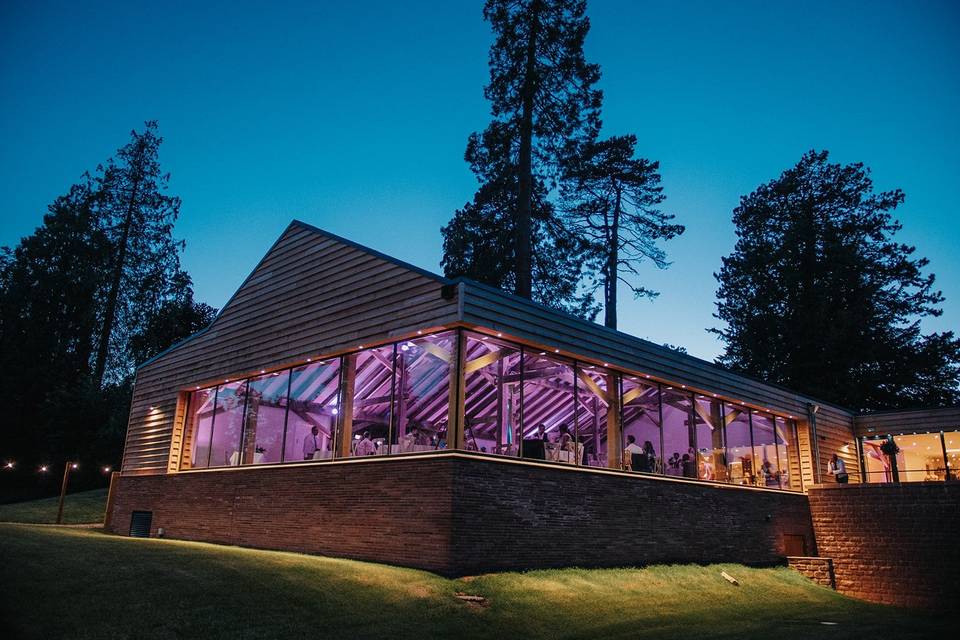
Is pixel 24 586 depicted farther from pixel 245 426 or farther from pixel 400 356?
pixel 245 426

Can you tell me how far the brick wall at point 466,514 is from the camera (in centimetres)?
1070

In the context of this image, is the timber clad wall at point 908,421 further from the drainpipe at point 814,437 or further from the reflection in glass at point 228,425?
the reflection in glass at point 228,425

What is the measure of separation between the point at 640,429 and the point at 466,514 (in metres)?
5.65

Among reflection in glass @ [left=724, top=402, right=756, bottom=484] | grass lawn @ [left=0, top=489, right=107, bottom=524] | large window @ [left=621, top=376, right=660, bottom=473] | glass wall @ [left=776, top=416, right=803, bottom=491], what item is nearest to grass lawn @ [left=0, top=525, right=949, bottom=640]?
large window @ [left=621, top=376, right=660, bottom=473]

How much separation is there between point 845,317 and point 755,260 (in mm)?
5852

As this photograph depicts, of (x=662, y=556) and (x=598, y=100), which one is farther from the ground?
(x=598, y=100)

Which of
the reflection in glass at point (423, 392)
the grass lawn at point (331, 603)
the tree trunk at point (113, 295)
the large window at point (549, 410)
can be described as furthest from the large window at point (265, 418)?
the tree trunk at point (113, 295)

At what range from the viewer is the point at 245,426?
15.8m

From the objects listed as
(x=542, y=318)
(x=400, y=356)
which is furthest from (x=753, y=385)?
(x=400, y=356)

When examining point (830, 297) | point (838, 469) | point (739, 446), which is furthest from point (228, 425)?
point (830, 297)

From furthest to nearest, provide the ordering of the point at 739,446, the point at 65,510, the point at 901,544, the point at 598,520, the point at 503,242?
the point at 503,242 < the point at 65,510 < the point at 739,446 < the point at 901,544 < the point at 598,520

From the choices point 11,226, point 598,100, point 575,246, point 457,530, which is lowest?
point 457,530

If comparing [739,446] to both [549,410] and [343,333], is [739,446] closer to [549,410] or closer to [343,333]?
[549,410]

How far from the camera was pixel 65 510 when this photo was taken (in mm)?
23250
